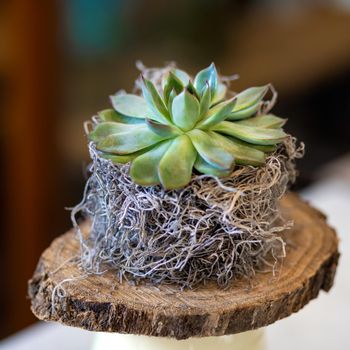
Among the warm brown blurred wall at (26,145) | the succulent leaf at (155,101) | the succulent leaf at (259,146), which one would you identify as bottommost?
the warm brown blurred wall at (26,145)

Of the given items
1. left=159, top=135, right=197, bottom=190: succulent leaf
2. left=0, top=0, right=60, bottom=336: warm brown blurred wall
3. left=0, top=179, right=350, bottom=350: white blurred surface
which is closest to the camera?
left=159, top=135, right=197, bottom=190: succulent leaf

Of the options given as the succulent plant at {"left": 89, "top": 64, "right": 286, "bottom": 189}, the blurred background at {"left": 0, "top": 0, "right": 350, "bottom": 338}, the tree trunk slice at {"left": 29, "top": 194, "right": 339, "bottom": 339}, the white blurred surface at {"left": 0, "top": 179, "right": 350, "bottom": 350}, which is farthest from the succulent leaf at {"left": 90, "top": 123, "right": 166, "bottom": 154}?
the blurred background at {"left": 0, "top": 0, "right": 350, "bottom": 338}

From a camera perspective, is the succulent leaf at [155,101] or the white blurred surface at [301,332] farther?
the white blurred surface at [301,332]

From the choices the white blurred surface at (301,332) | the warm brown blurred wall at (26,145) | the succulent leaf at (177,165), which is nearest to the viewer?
the succulent leaf at (177,165)

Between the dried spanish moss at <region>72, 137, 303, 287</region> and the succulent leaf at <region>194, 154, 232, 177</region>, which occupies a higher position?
the succulent leaf at <region>194, 154, 232, 177</region>

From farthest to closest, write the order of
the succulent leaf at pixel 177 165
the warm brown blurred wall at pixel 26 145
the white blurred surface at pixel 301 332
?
the warm brown blurred wall at pixel 26 145 → the white blurred surface at pixel 301 332 → the succulent leaf at pixel 177 165

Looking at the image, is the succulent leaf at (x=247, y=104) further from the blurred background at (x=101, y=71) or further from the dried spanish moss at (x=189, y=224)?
the blurred background at (x=101, y=71)

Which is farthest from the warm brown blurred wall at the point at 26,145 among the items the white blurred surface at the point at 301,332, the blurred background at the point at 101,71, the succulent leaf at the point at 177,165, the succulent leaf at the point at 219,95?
the succulent leaf at the point at 177,165

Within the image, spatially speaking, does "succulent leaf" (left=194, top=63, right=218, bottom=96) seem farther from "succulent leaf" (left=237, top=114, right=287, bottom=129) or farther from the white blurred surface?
the white blurred surface
